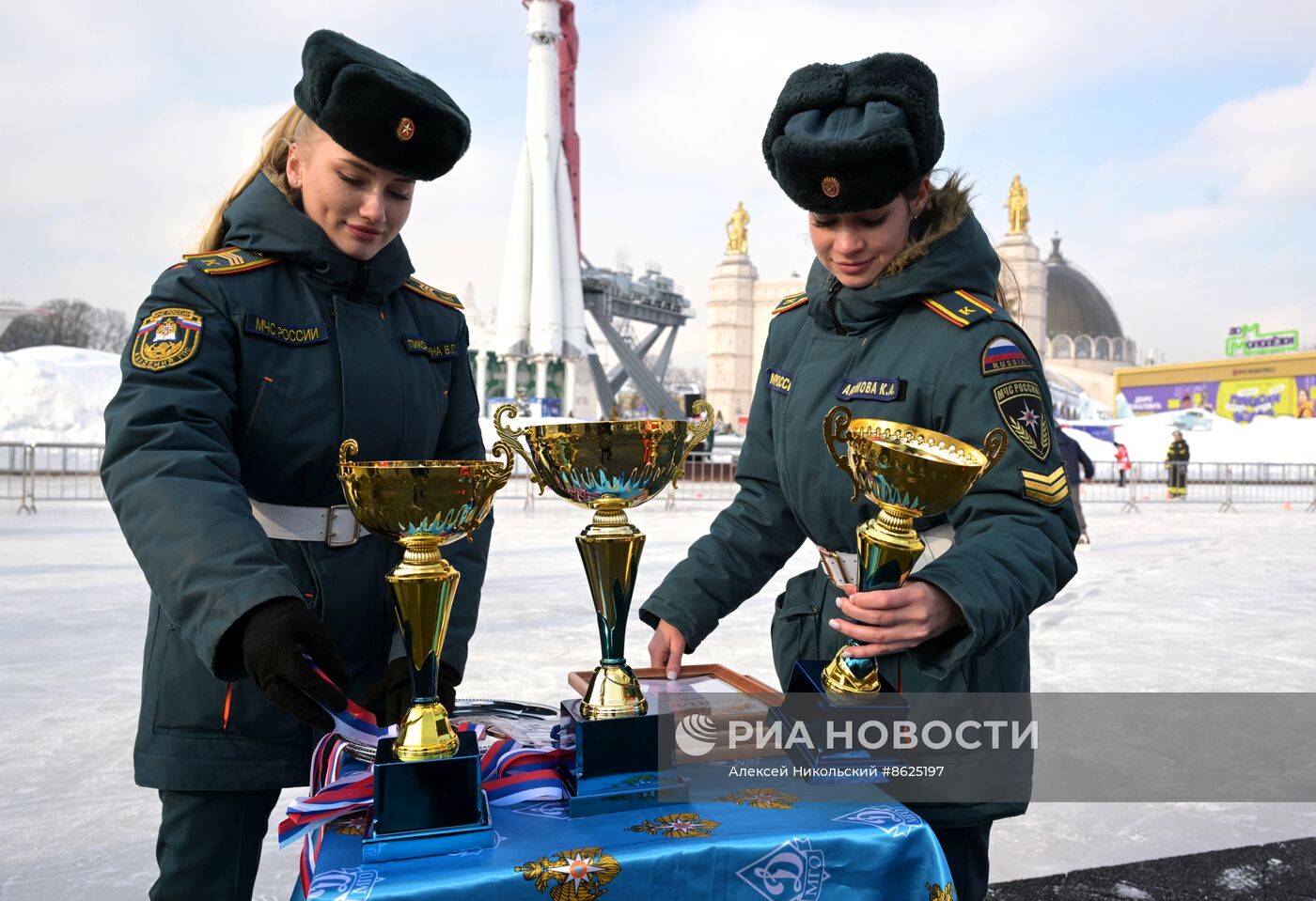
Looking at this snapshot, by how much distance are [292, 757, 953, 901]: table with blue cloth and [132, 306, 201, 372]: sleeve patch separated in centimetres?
78

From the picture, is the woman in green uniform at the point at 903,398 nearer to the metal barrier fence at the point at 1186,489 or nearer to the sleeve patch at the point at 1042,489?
the sleeve patch at the point at 1042,489

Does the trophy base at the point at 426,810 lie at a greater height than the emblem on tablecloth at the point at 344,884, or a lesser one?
greater

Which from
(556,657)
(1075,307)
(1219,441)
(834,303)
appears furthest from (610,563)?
(1075,307)

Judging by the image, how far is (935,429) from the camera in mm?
1663

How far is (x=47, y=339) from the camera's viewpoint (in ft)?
160

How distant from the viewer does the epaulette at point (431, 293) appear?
6.61 ft

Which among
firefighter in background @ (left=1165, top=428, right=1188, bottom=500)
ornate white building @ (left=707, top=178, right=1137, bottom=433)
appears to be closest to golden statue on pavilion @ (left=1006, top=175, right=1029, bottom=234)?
ornate white building @ (left=707, top=178, right=1137, bottom=433)

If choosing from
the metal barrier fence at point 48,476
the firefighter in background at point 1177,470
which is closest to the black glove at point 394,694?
the metal barrier fence at point 48,476

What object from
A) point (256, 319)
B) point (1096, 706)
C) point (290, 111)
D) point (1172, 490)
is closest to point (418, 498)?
point (256, 319)

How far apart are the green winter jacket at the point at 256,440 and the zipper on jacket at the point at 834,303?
0.79m

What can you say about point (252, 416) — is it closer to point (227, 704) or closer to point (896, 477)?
point (227, 704)

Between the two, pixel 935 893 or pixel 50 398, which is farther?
pixel 50 398

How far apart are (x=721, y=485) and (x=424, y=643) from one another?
19105mm

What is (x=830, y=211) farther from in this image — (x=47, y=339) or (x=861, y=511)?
(x=47, y=339)
